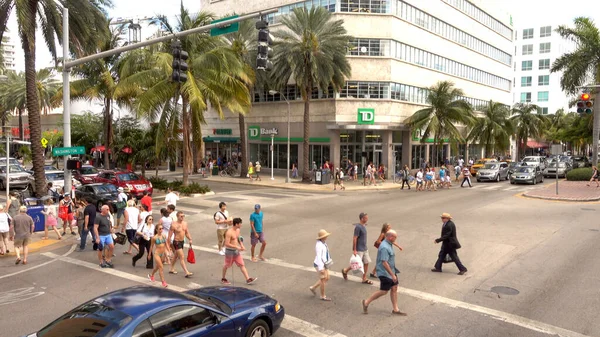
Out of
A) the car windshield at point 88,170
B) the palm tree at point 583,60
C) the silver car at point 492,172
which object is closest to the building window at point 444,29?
the palm tree at point 583,60

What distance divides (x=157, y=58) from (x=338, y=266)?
17.1 m

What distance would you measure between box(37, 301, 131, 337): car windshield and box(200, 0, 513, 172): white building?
33525mm

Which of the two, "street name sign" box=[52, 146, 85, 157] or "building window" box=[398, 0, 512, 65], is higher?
"building window" box=[398, 0, 512, 65]

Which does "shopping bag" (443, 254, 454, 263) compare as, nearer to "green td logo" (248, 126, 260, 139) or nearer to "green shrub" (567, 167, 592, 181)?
"green shrub" (567, 167, 592, 181)

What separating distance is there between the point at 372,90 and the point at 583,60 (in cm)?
1622

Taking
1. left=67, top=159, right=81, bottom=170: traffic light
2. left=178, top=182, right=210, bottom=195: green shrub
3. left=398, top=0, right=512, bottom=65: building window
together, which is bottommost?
left=178, top=182, right=210, bottom=195: green shrub

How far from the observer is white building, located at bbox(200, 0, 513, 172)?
130 feet

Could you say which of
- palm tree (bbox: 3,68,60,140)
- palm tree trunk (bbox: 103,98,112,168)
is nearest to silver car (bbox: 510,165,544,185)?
palm tree trunk (bbox: 103,98,112,168)

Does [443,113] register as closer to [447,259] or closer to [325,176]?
[325,176]

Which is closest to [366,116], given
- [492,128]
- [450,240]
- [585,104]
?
[585,104]

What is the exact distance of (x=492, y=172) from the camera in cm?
3725

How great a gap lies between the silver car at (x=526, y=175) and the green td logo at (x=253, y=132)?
23.4m

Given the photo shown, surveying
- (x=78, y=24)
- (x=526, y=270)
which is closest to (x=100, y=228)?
(x=526, y=270)

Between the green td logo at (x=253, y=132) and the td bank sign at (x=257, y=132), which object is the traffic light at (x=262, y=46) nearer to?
the td bank sign at (x=257, y=132)
